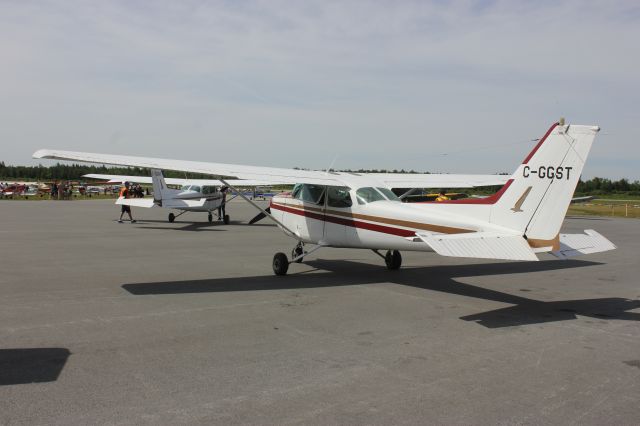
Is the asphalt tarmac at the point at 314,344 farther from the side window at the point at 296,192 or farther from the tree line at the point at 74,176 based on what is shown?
the tree line at the point at 74,176

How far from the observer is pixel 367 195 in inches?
371

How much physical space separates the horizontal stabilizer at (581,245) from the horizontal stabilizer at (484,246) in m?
0.85

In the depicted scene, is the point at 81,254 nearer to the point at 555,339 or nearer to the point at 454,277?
the point at 454,277

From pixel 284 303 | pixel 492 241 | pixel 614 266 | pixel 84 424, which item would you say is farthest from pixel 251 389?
pixel 614 266

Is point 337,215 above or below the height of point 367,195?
below

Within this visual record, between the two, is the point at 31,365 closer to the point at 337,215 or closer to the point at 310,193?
the point at 337,215

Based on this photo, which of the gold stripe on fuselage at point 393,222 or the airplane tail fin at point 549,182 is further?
the gold stripe on fuselage at point 393,222

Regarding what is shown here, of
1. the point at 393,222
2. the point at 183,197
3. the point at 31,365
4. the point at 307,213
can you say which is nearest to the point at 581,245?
the point at 393,222

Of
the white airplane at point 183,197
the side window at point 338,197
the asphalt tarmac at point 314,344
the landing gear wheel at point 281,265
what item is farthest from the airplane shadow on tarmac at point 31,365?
the white airplane at point 183,197

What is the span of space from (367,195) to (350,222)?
1.92 feet

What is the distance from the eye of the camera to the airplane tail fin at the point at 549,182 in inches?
276

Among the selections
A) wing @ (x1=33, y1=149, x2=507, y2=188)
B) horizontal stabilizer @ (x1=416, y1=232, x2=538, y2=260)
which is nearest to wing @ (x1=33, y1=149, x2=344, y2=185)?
wing @ (x1=33, y1=149, x2=507, y2=188)

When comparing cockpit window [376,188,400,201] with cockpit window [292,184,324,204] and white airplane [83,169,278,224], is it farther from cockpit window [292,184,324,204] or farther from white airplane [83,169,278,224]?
white airplane [83,169,278,224]

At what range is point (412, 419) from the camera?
3713 mm
